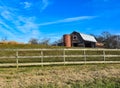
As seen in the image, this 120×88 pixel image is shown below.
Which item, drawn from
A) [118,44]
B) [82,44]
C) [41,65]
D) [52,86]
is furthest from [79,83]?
[118,44]

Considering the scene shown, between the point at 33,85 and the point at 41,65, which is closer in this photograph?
the point at 33,85

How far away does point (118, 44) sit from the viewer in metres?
82.4

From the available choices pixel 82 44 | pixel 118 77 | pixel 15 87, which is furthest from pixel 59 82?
pixel 82 44

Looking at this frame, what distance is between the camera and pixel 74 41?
214 feet

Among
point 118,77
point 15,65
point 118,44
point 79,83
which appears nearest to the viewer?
point 79,83

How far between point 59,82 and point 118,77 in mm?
3319

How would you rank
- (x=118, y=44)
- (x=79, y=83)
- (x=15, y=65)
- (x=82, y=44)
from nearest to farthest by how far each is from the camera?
(x=79, y=83), (x=15, y=65), (x=82, y=44), (x=118, y=44)

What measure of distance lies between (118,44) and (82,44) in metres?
22.4

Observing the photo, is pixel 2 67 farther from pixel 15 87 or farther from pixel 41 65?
pixel 15 87

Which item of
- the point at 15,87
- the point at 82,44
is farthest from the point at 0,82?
the point at 82,44

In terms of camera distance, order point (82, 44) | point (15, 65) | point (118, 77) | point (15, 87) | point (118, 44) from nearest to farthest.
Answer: point (15, 87), point (118, 77), point (15, 65), point (82, 44), point (118, 44)

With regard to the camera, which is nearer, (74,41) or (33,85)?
(33,85)

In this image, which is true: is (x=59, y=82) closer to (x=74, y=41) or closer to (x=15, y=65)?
(x=15, y=65)

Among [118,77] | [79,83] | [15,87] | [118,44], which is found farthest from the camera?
A: [118,44]
